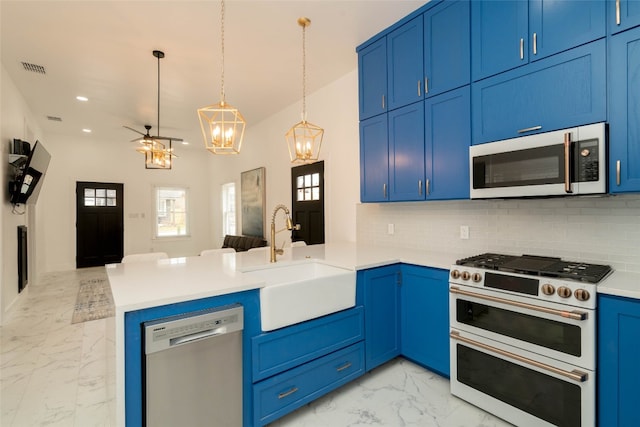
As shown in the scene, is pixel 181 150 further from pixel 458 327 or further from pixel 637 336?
pixel 637 336

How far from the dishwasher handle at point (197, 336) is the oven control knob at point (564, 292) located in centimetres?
176

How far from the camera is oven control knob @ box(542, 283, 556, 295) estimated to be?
1.62 metres

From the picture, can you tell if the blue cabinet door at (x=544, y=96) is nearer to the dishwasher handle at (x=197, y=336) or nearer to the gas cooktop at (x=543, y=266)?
the gas cooktop at (x=543, y=266)

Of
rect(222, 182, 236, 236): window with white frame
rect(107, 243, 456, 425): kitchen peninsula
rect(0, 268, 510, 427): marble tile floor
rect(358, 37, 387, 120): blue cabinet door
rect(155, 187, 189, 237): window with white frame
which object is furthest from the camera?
rect(155, 187, 189, 237): window with white frame

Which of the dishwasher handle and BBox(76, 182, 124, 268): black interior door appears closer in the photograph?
the dishwasher handle

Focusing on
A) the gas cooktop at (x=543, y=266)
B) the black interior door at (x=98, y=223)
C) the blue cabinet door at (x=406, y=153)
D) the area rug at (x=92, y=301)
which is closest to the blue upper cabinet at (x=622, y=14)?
the blue cabinet door at (x=406, y=153)

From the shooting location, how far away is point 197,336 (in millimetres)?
1508

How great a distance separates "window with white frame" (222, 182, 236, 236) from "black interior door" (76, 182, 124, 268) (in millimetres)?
2453

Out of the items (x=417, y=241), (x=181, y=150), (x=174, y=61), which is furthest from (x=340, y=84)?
(x=181, y=150)

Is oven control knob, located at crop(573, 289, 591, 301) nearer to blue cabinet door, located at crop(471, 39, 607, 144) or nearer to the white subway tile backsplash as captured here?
the white subway tile backsplash

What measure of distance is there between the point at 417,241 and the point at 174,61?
3.39 m

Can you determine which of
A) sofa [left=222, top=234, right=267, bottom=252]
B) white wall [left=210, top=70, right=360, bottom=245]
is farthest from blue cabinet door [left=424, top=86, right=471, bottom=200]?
sofa [left=222, top=234, right=267, bottom=252]

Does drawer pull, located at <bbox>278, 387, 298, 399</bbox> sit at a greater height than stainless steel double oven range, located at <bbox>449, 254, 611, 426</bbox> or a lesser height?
lesser

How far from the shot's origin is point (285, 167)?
17.2 ft
